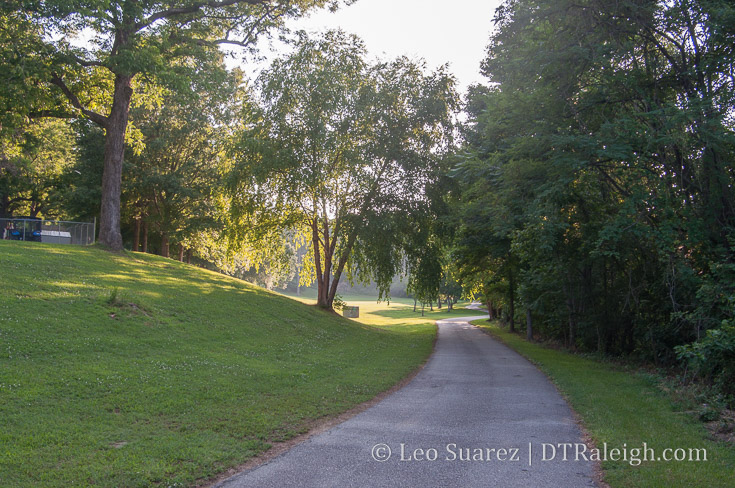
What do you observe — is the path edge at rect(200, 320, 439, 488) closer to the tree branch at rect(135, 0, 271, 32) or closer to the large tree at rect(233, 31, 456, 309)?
the large tree at rect(233, 31, 456, 309)

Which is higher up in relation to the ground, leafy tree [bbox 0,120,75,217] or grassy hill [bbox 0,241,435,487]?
leafy tree [bbox 0,120,75,217]

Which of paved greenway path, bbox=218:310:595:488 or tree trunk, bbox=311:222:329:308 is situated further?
tree trunk, bbox=311:222:329:308

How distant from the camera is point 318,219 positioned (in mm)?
29953

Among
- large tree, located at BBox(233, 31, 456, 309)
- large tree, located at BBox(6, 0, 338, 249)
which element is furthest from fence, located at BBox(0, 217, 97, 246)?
large tree, located at BBox(233, 31, 456, 309)

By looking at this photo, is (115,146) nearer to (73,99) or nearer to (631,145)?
(73,99)

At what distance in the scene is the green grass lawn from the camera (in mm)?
6117

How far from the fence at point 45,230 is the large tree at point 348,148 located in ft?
29.0

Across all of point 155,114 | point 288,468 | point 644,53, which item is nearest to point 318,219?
point 155,114

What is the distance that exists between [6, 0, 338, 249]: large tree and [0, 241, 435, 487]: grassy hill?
6531mm

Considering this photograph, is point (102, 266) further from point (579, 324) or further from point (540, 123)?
point (579, 324)

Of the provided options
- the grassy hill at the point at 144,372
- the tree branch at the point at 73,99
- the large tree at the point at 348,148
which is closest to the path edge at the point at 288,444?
the grassy hill at the point at 144,372

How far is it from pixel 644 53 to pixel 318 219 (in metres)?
19.7

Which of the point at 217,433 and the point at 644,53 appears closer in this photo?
the point at 217,433

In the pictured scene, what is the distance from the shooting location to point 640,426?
28.6ft
